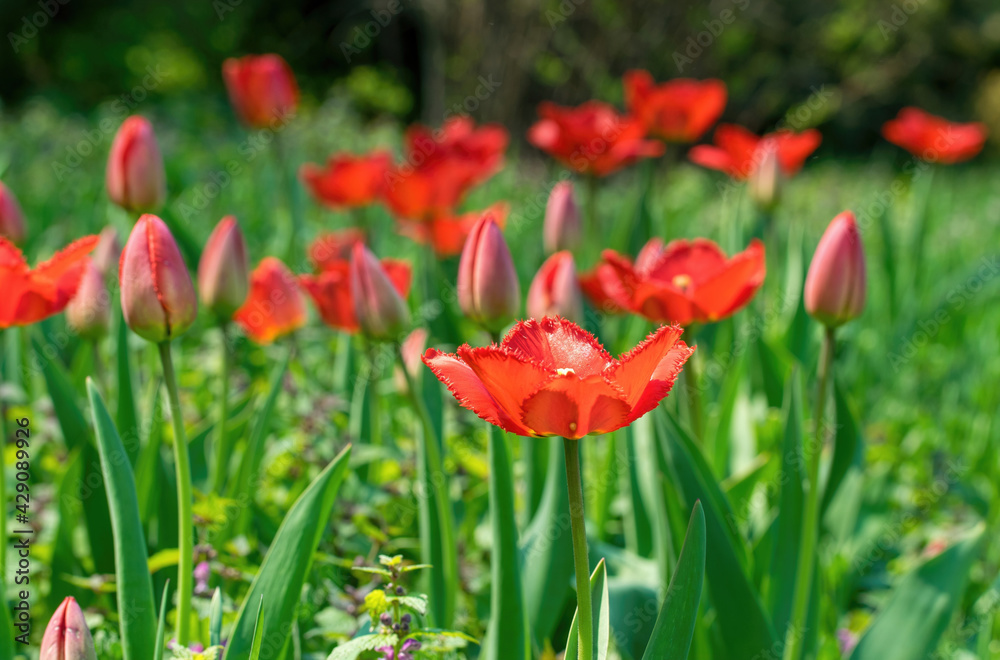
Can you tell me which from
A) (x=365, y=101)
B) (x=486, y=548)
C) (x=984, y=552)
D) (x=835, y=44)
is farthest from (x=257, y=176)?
(x=835, y=44)

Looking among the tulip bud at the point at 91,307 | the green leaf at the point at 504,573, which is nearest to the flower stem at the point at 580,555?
the green leaf at the point at 504,573

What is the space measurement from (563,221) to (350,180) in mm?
782

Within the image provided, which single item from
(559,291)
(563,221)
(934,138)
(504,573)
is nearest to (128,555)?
(504,573)

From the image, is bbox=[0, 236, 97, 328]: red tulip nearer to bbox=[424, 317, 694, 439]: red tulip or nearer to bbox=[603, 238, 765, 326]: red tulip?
bbox=[424, 317, 694, 439]: red tulip

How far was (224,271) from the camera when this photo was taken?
1.31 m

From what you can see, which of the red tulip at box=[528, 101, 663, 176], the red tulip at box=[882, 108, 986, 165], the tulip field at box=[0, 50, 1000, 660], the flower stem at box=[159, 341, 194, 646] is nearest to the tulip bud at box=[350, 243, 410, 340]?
the tulip field at box=[0, 50, 1000, 660]

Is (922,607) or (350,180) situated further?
(350,180)

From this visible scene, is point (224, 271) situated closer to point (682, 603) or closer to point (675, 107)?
point (682, 603)

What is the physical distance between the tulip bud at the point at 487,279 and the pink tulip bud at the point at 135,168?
0.66 meters

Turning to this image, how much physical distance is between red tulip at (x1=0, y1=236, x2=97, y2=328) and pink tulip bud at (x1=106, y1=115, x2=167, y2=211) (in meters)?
0.48

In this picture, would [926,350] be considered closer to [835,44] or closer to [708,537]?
[708,537]

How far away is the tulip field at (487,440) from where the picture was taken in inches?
36.5

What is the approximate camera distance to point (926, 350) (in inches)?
115

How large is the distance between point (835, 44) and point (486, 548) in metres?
9.68
